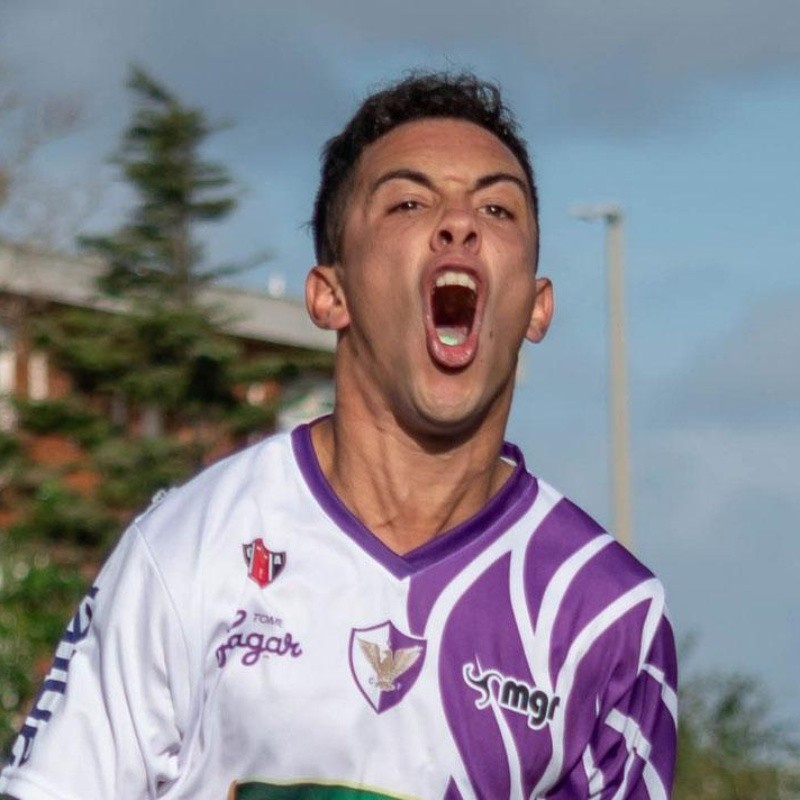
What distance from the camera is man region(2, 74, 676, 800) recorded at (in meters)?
4.63

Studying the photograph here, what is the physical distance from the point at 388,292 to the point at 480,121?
50cm

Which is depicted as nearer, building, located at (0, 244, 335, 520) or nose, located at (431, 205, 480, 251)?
nose, located at (431, 205, 480, 251)

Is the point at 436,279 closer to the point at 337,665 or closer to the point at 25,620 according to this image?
the point at 337,665

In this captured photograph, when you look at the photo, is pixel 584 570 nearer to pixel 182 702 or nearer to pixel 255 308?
pixel 182 702

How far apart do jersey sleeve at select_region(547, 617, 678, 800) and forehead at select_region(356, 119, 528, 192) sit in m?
1.01

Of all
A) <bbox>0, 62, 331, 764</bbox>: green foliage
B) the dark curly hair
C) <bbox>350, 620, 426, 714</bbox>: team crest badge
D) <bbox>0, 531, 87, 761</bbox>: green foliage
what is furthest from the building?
<bbox>350, 620, 426, 714</bbox>: team crest badge

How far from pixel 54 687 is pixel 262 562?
0.49m

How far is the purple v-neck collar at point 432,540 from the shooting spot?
487 centimetres

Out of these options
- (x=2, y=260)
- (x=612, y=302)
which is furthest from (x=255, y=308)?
(x=612, y=302)

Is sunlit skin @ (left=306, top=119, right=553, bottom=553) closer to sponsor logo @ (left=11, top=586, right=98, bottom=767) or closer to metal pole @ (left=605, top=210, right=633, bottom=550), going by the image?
sponsor logo @ (left=11, top=586, right=98, bottom=767)

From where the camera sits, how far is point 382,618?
477cm

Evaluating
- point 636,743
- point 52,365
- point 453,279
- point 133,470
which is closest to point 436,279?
point 453,279

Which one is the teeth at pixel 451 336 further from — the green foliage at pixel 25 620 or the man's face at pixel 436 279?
the green foliage at pixel 25 620

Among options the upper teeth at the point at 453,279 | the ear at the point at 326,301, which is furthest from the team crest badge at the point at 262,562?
the upper teeth at the point at 453,279
